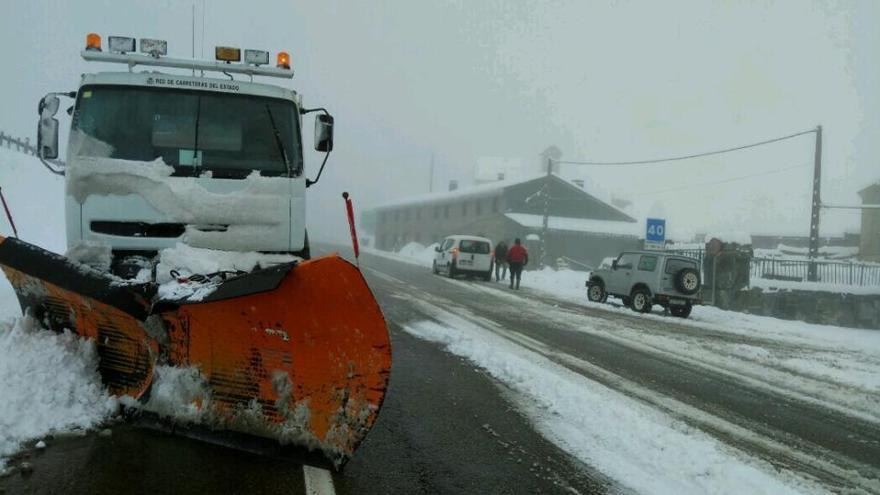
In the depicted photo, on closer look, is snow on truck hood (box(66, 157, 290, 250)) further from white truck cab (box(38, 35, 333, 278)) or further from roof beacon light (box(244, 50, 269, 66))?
roof beacon light (box(244, 50, 269, 66))

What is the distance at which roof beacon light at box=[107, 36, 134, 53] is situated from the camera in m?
6.14

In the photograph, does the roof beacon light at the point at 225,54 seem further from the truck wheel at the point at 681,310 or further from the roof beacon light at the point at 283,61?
the truck wheel at the point at 681,310

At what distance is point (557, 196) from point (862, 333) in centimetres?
3306

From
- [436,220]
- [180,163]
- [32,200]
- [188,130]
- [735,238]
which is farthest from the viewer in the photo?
[436,220]

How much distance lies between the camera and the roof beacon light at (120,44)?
614cm

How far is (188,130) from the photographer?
546cm

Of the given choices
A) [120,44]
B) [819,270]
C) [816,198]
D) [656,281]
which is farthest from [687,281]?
[120,44]

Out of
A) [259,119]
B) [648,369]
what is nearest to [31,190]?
[259,119]

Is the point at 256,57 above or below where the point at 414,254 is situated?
above

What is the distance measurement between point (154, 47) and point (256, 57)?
3.42ft

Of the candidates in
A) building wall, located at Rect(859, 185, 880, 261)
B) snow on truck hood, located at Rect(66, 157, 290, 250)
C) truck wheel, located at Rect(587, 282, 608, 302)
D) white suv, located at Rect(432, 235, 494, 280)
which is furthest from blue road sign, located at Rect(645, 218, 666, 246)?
building wall, located at Rect(859, 185, 880, 261)

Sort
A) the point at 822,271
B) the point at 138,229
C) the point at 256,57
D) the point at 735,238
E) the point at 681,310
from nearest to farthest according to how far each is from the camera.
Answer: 1. the point at 138,229
2. the point at 256,57
3. the point at 681,310
4. the point at 822,271
5. the point at 735,238

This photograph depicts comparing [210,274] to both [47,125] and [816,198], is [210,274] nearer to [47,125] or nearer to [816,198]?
[47,125]

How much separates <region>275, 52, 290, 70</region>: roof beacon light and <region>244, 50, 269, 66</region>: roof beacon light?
13cm
